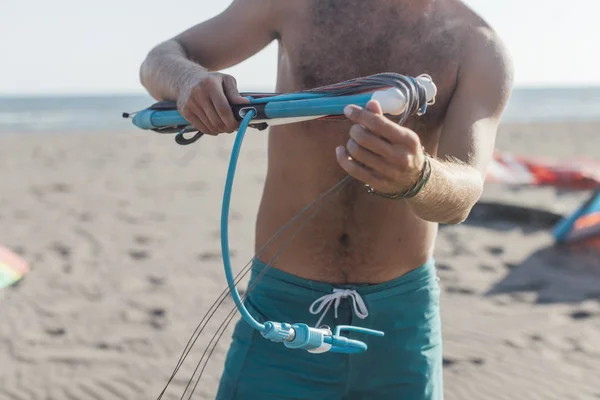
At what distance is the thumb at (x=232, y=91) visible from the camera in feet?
5.77

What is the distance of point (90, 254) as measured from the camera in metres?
6.77

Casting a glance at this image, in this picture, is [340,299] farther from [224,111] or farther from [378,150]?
[378,150]

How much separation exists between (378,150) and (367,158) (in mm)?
30

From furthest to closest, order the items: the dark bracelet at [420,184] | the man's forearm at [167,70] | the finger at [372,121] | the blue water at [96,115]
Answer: the blue water at [96,115], the man's forearm at [167,70], the dark bracelet at [420,184], the finger at [372,121]

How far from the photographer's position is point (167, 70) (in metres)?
2.12

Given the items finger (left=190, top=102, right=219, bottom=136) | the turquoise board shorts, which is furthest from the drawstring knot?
finger (left=190, top=102, right=219, bottom=136)

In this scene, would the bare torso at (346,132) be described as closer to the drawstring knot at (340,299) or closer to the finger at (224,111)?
the drawstring knot at (340,299)

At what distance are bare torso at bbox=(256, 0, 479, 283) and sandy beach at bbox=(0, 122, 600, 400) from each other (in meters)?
2.13

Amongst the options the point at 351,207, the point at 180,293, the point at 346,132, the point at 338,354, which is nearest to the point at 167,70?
the point at 346,132

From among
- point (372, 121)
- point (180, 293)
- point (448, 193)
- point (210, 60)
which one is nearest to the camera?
point (372, 121)

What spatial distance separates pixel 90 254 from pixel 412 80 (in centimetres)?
566

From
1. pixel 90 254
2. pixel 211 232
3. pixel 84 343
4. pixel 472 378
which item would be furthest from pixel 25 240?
pixel 472 378

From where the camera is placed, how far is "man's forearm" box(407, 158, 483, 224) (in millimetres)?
1633

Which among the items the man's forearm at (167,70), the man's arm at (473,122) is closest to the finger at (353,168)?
the man's arm at (473,122)
